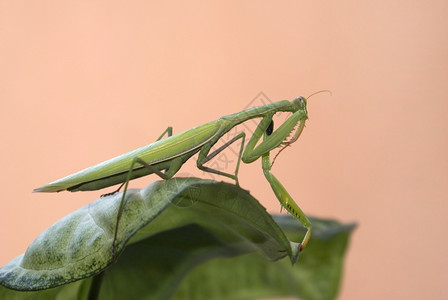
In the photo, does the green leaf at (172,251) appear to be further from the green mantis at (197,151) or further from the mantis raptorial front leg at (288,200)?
the green mantis at (197,151)

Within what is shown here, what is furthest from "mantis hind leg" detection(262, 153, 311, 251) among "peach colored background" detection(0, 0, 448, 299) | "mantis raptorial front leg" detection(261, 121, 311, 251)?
"peach colored background" detection(0, 0, 448, 299)

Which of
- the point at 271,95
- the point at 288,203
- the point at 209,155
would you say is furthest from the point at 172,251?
the point at 271,95

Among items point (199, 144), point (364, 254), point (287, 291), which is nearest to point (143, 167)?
point (199, 144)

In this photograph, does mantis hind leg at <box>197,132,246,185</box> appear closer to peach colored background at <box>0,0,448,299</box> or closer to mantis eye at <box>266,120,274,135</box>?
mantis eye at <box>266,120,274,135</box>

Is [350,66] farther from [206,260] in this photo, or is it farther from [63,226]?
[63,226]

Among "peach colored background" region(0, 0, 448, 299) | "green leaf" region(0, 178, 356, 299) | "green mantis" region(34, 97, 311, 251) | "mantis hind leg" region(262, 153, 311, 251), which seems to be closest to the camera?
"green leaf" region(0, 178, 356, 299)

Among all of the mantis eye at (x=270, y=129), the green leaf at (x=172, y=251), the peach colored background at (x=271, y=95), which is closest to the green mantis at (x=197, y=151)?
the mantis eye at (x=270, y=129)

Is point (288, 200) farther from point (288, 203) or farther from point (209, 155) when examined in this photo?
point (209, 155)
